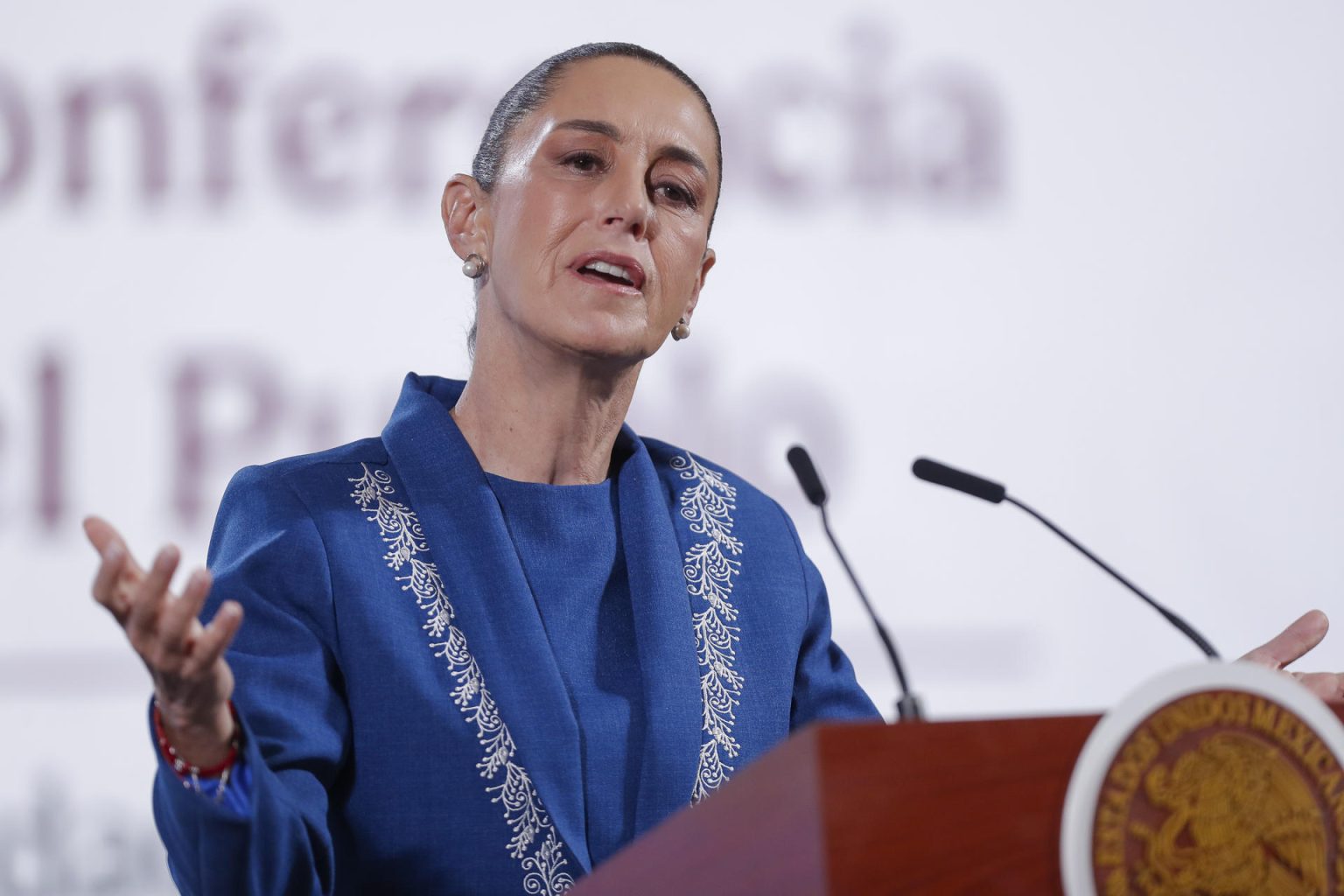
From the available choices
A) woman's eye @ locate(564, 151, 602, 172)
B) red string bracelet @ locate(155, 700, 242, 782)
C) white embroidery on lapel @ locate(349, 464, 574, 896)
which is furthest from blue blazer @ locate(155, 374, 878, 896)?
woman's eye @ locate(564, 151, 602, 172)

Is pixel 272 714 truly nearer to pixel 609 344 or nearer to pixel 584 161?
pixel 609 344

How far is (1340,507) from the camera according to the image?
2590 mm

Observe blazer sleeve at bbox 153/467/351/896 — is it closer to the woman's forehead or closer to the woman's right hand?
the woman's right hand

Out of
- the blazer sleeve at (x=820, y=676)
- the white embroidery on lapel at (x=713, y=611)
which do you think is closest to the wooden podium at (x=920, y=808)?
the white embroidery on lapel at (x=713, y=611)

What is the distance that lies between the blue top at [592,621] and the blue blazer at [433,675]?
0.08 ft

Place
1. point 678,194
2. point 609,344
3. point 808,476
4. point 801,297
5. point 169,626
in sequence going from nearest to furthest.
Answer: point 169,626
point 808,476
point 609,344
point 678,194
point 801,297

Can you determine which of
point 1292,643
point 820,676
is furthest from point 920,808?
point 820,676

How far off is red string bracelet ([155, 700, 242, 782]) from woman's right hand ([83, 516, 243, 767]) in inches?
1.3

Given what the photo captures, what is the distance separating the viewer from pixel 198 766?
1140 millimetres

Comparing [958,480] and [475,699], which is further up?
[958,480]

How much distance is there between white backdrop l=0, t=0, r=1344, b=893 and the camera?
7.70 feet

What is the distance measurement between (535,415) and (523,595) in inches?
11.5

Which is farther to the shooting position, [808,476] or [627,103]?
[627,103]

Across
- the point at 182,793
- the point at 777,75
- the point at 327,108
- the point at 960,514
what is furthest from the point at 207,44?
the point at 182,793
